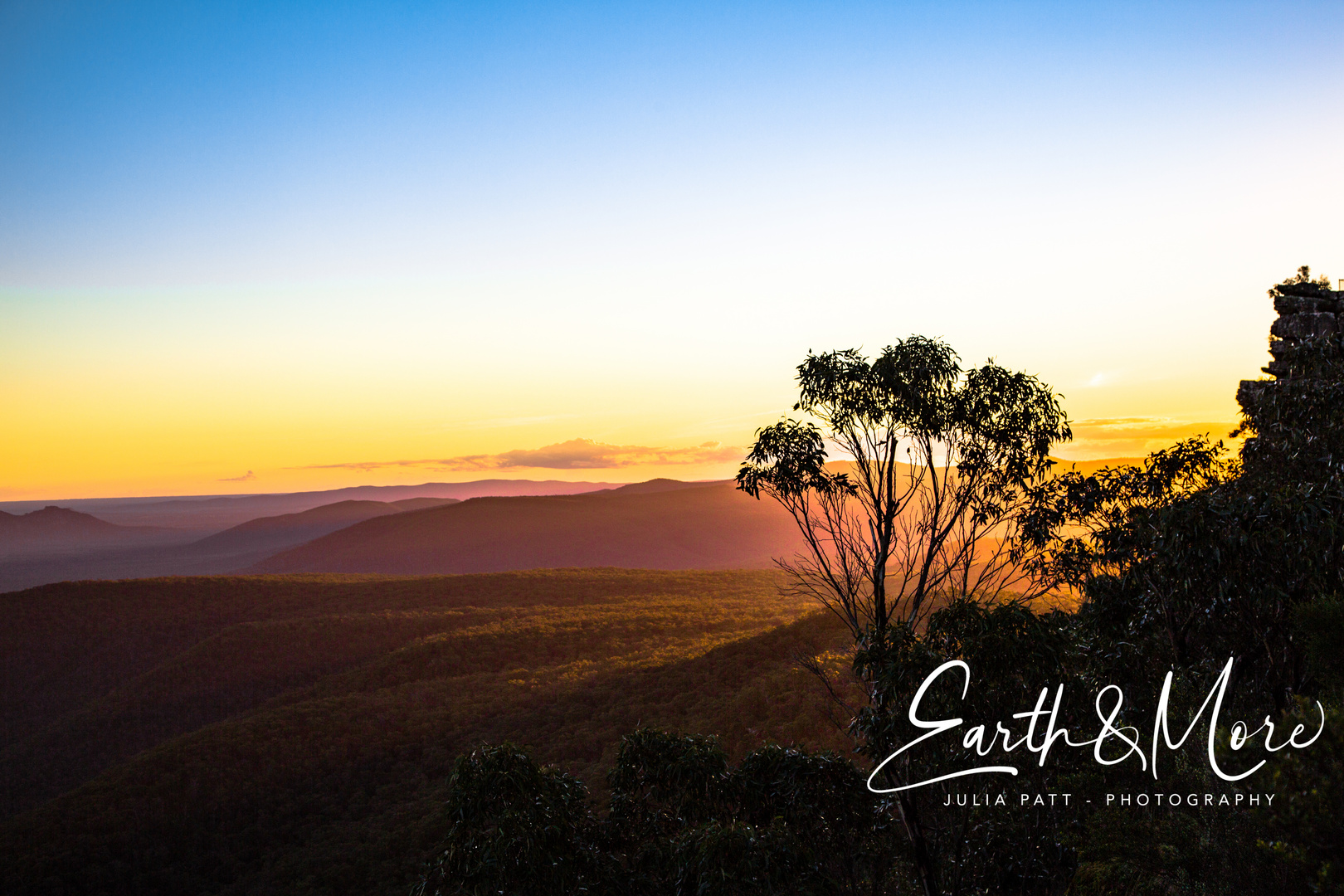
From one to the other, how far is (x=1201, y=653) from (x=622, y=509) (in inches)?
6116

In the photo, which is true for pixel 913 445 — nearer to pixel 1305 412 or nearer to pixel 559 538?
pixel 1305 412

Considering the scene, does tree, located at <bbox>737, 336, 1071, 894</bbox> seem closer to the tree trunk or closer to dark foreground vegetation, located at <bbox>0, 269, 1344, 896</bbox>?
dark foreground vegetation, located at <bbox>0, 269, 1344, 896</bbox>

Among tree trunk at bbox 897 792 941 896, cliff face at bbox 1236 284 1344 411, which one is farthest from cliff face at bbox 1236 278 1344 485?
tree trunk at bbox 897 792 941 896

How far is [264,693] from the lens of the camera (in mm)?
40062

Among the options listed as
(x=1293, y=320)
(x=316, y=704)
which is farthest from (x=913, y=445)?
(x=316, y=704)

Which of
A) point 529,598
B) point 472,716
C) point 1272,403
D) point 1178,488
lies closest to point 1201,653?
point 1178,488

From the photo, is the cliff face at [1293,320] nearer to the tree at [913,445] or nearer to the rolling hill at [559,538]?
the tree at [913,445]

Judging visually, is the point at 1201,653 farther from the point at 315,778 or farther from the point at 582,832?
the point at 315,778

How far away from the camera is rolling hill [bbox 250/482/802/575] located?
13600 cm

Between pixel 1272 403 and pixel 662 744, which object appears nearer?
pixel 662 744

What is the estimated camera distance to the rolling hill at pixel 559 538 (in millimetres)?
136000

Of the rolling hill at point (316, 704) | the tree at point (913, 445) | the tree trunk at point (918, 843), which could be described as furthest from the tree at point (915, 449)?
the rolling hill at point (316, 704)

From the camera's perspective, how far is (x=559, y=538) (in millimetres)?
145125

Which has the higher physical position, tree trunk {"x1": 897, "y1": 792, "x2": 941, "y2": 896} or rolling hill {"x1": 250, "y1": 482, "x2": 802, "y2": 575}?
tree trunk {"x1": 897, "y1": 792, "x2": 941, "y2": 896}
